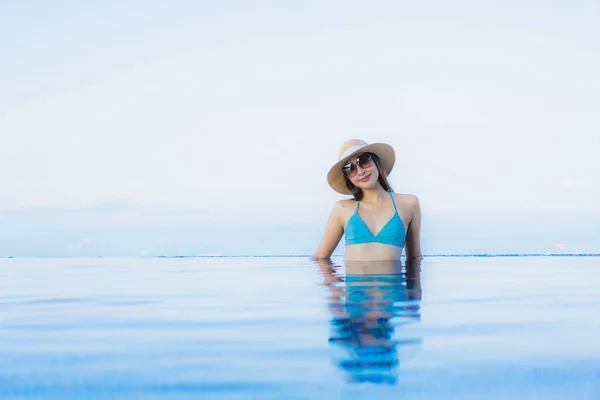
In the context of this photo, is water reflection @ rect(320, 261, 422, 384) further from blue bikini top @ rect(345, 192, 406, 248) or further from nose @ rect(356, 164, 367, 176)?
nose @ rect(356, 164, 367, 176)

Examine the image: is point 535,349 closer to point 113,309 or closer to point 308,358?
point 308,358

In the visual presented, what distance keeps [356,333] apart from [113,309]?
187cm

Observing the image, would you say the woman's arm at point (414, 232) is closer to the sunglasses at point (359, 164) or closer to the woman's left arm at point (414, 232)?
the woman's left arm at point (414, 232)

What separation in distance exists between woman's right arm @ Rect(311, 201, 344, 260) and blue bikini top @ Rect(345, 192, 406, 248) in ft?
0.64

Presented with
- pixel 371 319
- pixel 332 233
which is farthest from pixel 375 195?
pixel 371 319

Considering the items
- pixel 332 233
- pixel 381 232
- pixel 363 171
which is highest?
pixel 363 171

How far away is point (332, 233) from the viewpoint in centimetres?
721

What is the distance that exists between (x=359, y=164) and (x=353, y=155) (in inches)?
4.4

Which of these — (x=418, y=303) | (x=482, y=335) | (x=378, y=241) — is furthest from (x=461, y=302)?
(x=378, y=241)

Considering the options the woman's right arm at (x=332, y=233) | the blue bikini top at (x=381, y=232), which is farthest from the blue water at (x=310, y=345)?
the woman's right arm at (x=332, y=233)

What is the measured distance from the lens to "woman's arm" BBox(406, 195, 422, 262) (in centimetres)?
693

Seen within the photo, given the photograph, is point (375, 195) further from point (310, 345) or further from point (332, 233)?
point (310, 345)

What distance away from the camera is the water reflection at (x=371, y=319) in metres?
2.00

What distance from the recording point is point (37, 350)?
2.54 metres
